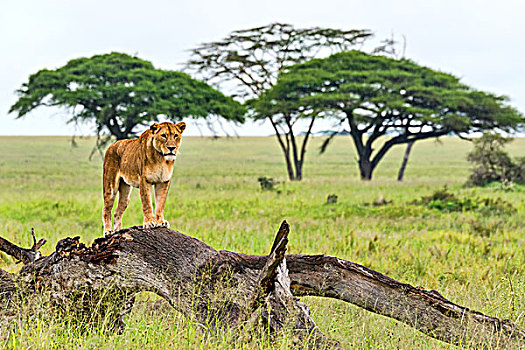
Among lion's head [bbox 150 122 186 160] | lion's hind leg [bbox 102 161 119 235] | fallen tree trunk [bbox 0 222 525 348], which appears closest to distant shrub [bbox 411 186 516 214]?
fallen tree trunk [bbox 0 222 525 348]

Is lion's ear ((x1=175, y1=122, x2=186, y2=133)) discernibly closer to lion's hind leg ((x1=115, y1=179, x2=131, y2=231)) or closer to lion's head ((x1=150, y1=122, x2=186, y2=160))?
lion's head ((x1=150, y1=122, x2=186, y2=160))

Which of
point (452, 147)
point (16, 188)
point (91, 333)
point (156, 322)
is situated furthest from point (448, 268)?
point (452, 147)

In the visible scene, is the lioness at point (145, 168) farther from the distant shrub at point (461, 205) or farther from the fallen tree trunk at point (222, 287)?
the distant shrub at point (461, 205)

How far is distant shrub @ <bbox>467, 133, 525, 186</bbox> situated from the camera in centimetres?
2411

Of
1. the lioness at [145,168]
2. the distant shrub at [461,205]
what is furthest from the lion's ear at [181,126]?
the distant shrub at [461,205]

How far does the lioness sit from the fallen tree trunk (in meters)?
0.45

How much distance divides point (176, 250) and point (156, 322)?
0.62 metres

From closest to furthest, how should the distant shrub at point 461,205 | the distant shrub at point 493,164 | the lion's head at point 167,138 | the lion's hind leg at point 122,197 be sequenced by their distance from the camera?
the lion's head at point 167,138
the lion's hind leg at point 122,197
the distant shrub at point 461,205
the distant shrub at point 493,164

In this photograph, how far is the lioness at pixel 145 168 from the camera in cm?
331

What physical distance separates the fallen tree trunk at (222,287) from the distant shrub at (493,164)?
21.6m

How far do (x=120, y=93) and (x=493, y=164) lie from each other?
17.3 m

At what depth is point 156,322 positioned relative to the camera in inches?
171

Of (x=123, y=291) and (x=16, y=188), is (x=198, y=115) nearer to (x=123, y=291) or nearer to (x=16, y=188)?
(x=16, y=188)

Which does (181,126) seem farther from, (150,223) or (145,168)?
(150,223)
